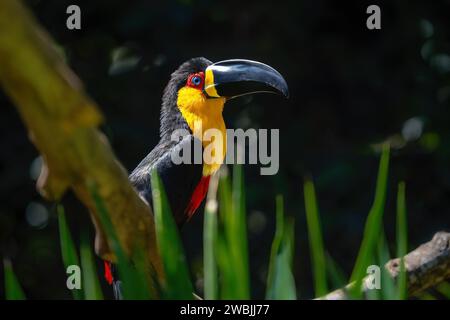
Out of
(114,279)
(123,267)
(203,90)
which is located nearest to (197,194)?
(203,90)

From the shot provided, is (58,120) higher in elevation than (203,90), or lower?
lower

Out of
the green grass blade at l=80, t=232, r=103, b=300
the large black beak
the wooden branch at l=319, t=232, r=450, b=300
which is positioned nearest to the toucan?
the large black beak

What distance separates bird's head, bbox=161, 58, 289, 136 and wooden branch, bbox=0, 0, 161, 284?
144cm

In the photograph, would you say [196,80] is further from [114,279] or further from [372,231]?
[372,231]

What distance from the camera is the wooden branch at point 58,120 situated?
4.97ft

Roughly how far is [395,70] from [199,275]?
1.38 meters

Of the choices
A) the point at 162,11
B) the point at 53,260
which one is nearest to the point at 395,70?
the point at 162,11

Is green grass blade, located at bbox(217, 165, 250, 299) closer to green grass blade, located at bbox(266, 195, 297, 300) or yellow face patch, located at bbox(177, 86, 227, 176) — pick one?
green grass blade, located at bbox(266, 195, 297, 300)

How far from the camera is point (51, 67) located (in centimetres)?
155

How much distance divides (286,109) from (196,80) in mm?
1132

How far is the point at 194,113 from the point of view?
3.38m

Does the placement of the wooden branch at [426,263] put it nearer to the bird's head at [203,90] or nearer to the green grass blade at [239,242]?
the green grass blade at [239,242]

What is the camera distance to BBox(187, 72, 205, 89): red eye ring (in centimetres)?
338

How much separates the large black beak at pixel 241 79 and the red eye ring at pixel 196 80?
0.06ft
